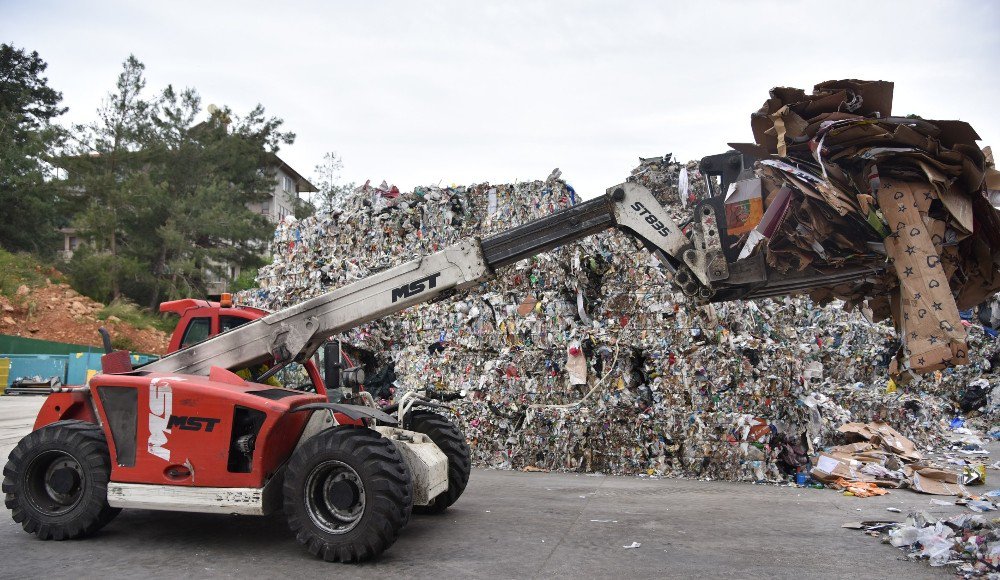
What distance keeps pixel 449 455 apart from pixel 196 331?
2439mm

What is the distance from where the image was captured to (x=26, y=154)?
31734mm

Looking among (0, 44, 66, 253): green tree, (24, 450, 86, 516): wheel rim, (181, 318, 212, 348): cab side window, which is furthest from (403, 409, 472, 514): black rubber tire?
(0, 44, 66, 253): green tree

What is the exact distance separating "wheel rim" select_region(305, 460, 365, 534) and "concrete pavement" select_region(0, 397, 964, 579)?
282 mm

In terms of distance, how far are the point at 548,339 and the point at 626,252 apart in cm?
160

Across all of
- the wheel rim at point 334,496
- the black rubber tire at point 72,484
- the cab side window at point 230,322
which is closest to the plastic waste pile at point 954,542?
the wheel rim at point 334,496

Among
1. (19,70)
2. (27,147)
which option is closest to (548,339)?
Answer: (27,147)

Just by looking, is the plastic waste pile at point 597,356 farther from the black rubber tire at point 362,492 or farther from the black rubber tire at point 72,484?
the black rubber tire at point 72,484

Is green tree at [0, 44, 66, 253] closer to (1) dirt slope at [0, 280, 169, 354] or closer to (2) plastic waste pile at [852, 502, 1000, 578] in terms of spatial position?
A: (1) dirt slope at [0, 280, 169, 354]

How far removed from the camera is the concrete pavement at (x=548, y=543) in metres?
4.85

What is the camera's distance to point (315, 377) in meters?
6.57

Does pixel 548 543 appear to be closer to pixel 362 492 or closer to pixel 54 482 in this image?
pixel 362 492

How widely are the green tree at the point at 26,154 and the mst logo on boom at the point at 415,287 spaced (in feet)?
106

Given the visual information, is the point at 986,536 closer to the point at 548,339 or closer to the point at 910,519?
the point at 910,519

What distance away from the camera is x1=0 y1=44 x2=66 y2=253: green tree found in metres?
31.4
